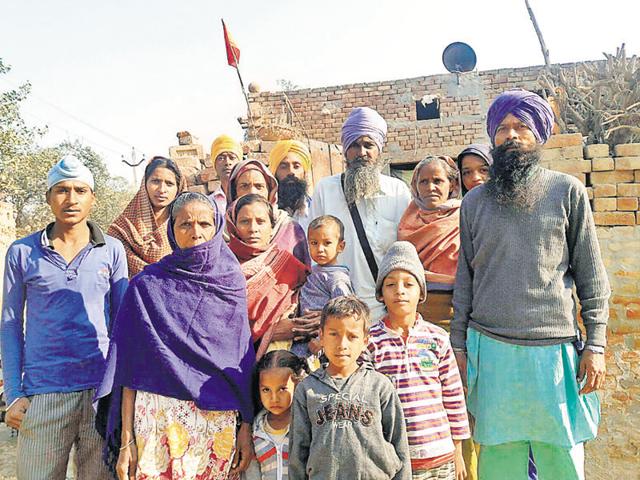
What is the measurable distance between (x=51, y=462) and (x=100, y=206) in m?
18.6

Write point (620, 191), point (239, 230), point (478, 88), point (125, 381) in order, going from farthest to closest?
point (478, 88) < point (620, 191) < point (239, 230) < point (125, 381)

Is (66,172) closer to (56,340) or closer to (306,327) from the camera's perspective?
(56,340)

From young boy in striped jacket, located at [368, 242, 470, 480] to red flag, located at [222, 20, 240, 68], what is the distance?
928 cm

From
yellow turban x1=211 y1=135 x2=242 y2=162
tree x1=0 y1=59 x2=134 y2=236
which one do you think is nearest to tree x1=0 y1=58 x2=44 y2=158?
tree x1=0 y1=59 x2=134 y2=236

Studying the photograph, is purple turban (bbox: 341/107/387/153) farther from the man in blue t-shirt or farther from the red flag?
the red flag

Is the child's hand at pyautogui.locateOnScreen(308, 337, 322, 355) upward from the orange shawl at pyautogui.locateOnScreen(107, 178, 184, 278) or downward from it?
downward

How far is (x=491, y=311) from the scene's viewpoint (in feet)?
7.80

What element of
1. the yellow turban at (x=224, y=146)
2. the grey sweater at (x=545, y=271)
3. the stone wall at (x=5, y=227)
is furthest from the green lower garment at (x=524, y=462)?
the stone wall at (x=5, y=227)

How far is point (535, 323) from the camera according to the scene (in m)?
2.30

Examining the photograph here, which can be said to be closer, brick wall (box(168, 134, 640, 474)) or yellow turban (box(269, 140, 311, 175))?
yellow turban (box(269, 140, 311, 175))

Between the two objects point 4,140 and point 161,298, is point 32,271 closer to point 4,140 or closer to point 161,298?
point 161,298

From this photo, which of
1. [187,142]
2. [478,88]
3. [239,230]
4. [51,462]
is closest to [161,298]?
[239,230]

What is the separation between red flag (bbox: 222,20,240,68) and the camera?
35.0ft

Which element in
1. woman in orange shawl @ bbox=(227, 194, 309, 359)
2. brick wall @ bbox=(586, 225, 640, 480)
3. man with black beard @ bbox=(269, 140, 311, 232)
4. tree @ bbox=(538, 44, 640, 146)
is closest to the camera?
woman in orange shawl @ bbox=(227, 194, 309, 359)
